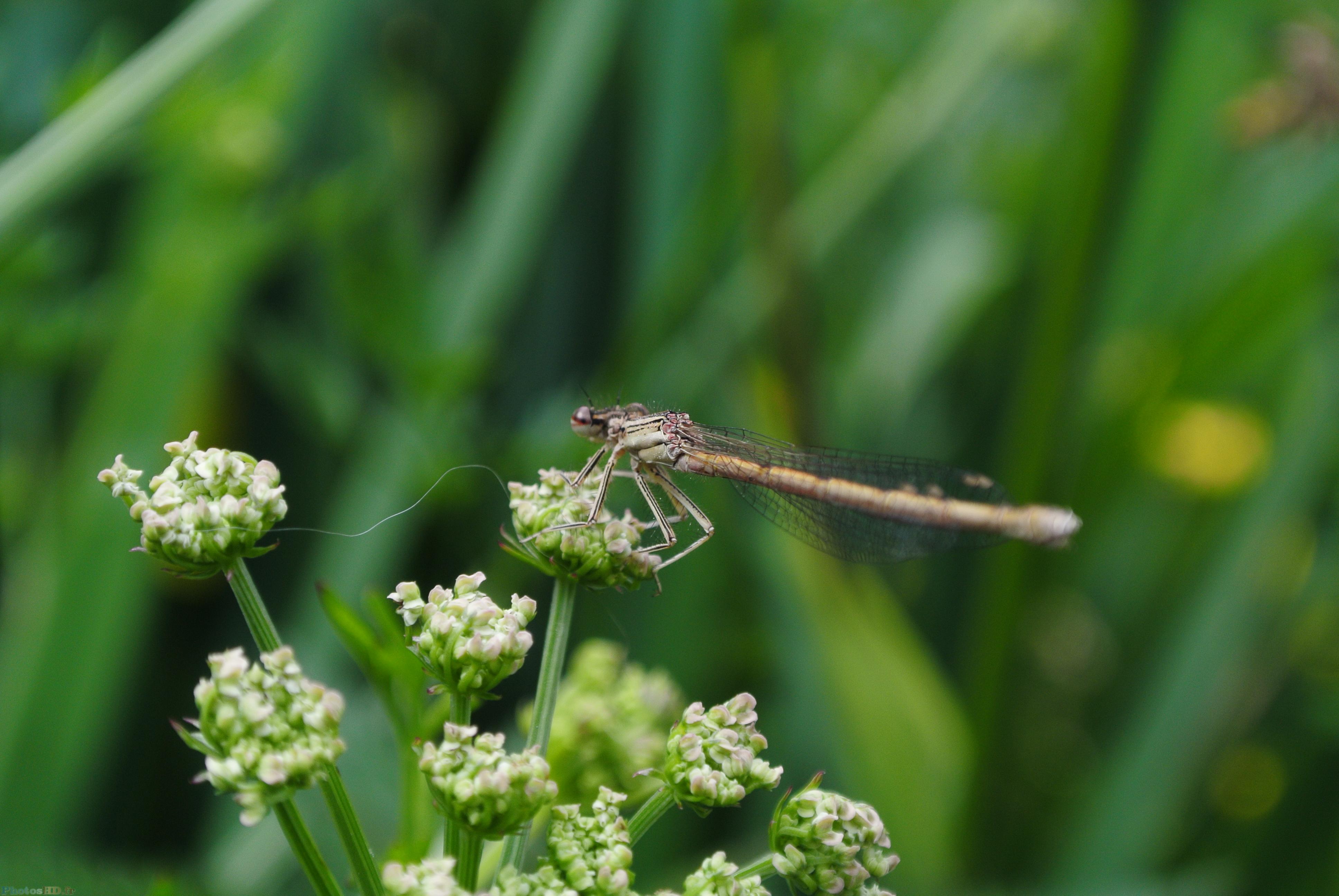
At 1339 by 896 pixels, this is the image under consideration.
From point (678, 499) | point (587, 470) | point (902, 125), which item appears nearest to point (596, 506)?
point (587, 470)

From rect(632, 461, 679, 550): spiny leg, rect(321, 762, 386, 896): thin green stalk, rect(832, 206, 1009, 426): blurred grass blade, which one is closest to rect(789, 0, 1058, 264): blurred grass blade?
rect(832, 206, 1009, 426): blurred grass blade

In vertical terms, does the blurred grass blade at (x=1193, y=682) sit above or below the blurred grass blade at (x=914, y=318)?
below

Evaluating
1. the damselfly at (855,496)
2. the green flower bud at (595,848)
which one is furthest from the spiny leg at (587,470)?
the green flower bud at (595,848)

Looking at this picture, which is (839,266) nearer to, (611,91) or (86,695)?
(611,91)

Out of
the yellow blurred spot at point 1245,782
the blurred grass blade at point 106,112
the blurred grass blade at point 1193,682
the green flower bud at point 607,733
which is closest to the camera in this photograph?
the green flower bud at point 607,733

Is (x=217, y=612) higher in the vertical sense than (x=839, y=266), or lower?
lower

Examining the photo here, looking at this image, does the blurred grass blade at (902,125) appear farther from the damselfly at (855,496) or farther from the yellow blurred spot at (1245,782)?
the yellow blurred spot at (1245,782)

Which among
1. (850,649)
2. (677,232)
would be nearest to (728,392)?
(677,232)

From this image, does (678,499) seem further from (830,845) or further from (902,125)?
(902,125)
